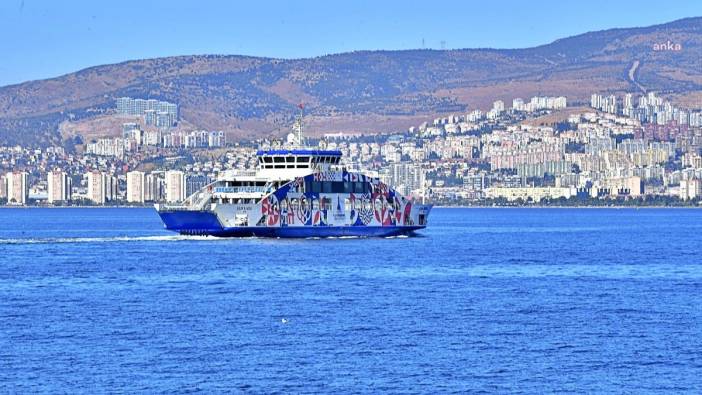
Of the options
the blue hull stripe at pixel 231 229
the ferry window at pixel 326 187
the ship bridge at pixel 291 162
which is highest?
the ship bridge at pixel 291 162

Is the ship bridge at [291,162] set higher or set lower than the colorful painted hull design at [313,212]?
higher

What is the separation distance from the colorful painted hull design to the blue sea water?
1041 cm

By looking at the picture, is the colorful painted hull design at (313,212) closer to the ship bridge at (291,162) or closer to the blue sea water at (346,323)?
the ship bridge at (291,162)

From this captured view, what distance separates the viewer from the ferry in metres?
100

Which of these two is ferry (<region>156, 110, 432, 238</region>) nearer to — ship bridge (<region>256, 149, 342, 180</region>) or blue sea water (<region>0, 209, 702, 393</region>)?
ship bridge (<region>256, 149, 342, 180</region>)

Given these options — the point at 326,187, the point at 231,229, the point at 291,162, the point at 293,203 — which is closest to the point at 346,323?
the point at 231,229

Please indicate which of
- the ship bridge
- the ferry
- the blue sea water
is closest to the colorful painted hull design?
the ferry

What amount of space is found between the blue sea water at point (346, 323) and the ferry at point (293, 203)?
10.5 meters

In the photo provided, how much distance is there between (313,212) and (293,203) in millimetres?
1742

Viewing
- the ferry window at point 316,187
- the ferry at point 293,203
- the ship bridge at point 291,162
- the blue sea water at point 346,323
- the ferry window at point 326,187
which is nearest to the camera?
the blue sea water at point 346,323

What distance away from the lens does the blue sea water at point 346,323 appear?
41.4m

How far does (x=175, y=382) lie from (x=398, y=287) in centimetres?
2691

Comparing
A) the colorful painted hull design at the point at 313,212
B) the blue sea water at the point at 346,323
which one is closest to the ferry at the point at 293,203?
the colorful painted hull design at the point at 313,212

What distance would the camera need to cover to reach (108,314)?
179 feet
